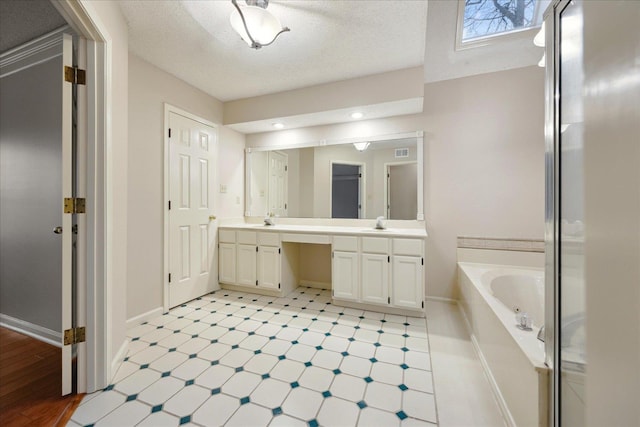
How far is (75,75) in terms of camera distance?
138 cm

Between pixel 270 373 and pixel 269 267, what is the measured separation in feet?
4.67

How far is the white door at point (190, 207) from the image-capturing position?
2.56 m

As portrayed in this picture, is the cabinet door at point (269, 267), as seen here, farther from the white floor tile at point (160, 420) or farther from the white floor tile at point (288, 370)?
the white floor tile at point (160, 420)

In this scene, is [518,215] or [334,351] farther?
[518,215]

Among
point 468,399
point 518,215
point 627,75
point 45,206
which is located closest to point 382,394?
point 468,399

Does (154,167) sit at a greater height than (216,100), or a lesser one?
lesser

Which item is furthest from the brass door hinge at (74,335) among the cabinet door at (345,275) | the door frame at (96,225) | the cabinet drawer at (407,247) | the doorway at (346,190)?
the doorway at (346,190)

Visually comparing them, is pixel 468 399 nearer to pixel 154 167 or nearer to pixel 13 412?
pixel 13 412

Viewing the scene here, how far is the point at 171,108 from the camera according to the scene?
2.53 metres

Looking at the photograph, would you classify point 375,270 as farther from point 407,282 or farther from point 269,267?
point 269,267

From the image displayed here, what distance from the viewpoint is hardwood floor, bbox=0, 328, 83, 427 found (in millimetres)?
1243

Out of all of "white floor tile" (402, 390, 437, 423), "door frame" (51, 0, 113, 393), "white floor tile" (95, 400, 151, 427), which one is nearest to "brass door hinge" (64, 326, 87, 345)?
"door frame" (51, 0, 113, 393)

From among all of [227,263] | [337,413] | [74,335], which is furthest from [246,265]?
[337,413]

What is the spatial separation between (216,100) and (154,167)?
1302 millimetres
